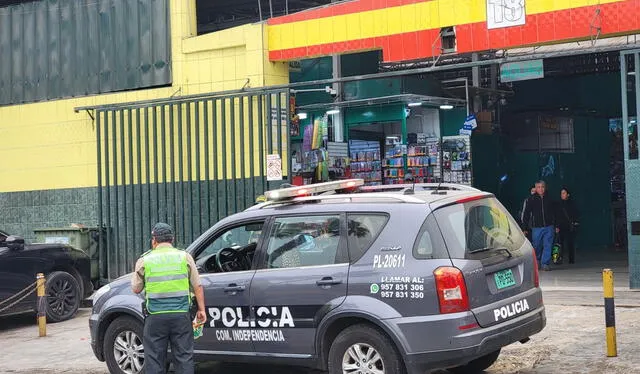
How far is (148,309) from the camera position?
7.55 meters

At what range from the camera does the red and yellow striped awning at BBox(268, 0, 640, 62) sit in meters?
12.6

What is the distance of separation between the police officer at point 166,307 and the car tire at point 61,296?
21.0ft

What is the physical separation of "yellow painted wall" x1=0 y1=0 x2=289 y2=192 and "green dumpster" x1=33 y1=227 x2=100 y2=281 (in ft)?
3.44

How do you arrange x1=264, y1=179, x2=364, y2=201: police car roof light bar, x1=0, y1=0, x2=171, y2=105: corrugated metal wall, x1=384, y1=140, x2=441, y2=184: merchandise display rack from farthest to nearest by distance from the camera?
x1=384, y1=140, x2=441, y2=184: merchandise display rack
x1=0, y1=0, x2=171, y2=105: corrugated metal wall
x1=264, y1=179, x2=364, y2=201: police car roof light bar

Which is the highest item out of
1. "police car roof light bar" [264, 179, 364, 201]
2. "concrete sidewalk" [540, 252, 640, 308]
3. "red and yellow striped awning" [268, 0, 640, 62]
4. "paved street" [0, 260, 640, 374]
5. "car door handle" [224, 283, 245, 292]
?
"red and yellow striped awning" [268, 0, 640, 62]

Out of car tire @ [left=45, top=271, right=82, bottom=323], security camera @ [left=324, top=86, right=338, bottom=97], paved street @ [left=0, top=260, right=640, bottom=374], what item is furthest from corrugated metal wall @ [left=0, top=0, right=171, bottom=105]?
paved street @ [left=0, top=260, right=640, bottom=374]

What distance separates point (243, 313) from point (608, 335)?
11.6ft

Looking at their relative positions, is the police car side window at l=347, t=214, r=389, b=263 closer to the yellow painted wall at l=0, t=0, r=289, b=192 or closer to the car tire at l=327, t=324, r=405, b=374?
the car tire at l=327, t=324, r=405, b=374

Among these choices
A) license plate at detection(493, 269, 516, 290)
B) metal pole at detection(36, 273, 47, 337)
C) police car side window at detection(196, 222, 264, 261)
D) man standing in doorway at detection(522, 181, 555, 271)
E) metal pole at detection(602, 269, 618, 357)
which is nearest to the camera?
license plate at detection(493, 269, 516, 290)

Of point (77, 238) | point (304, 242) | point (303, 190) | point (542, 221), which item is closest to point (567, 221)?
point (542, 221)

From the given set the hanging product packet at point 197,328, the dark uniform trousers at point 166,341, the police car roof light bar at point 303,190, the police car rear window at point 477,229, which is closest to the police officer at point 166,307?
the dark uniform trousers at point 166,341

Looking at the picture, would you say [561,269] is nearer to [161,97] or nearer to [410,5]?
[410,5]

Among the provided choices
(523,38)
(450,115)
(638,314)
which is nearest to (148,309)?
(638,314)

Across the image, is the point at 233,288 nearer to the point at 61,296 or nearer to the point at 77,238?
the point at 61,296
